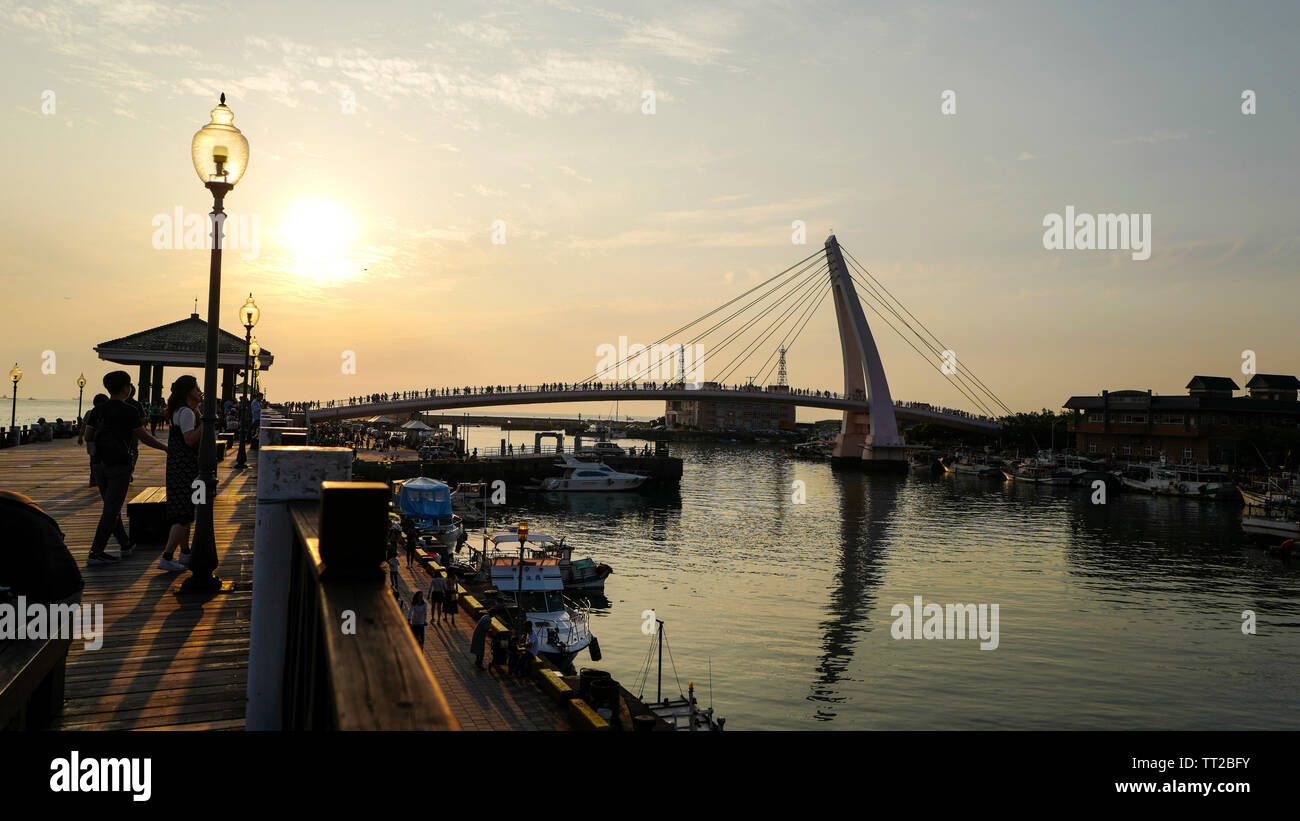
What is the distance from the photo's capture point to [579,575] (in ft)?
97.9

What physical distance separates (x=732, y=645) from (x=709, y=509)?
35.1 m

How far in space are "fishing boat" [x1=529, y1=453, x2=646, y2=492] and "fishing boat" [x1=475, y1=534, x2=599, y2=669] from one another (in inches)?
1467

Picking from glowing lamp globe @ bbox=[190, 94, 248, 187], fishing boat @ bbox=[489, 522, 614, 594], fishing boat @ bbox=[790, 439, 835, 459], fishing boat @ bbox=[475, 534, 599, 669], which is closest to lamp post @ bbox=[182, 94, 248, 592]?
glowing lamp globe @ bbox=[190, 94, 248, 187]

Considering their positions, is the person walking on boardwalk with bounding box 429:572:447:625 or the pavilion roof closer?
the person walking on boardwalk with bounding box 429:572:447:625

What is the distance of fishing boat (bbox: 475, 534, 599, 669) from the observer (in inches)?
837

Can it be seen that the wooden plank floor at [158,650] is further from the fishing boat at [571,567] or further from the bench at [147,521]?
the fishing boat at [571,567]

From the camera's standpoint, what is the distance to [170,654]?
6051 mm

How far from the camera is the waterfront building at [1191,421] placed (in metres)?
89.7

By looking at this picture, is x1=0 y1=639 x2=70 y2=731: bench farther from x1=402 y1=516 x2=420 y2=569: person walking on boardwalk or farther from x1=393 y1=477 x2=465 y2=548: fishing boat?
x1=393 y1=477 x2=465 y2=548: fishing boat

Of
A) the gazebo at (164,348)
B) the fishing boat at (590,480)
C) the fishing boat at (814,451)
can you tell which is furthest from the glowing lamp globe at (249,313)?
the fishing boat at (814,451)

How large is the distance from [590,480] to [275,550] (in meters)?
63.3

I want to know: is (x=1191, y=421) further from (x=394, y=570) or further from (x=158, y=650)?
(x=158, y=650)

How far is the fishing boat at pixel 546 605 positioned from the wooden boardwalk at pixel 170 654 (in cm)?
583
